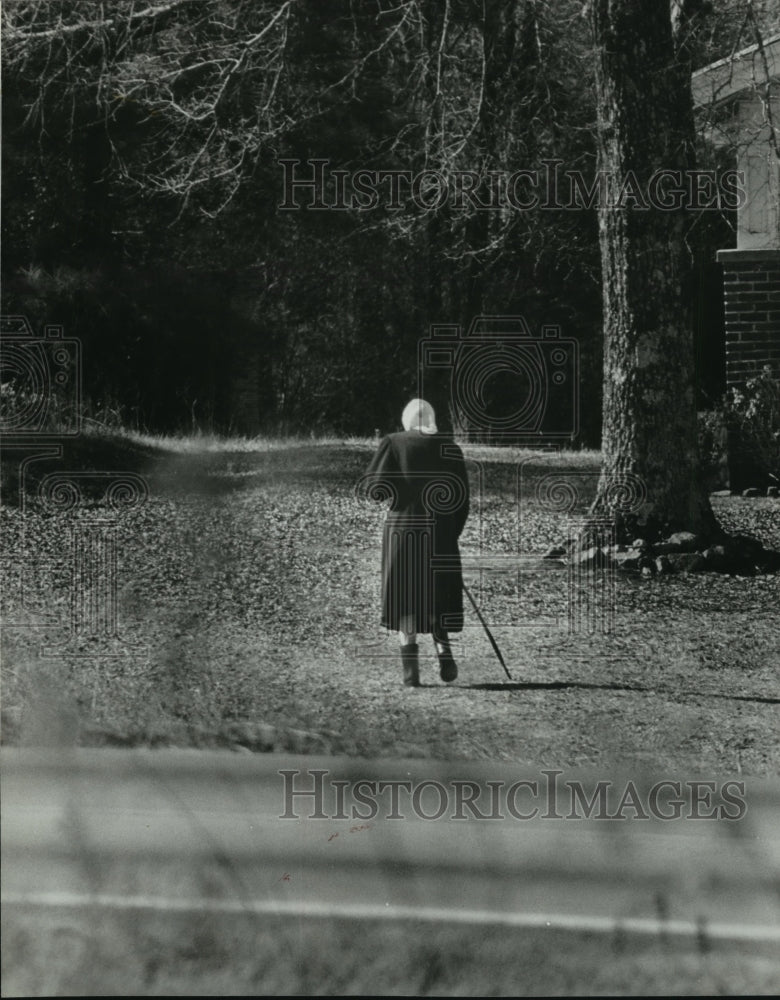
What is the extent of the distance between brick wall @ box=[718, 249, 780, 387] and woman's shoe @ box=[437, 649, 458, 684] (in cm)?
164

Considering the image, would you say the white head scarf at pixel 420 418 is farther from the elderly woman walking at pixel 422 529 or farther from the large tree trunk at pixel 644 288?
the large tree trunk at pixel 644 288

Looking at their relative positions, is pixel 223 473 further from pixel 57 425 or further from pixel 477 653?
pixel 477 653

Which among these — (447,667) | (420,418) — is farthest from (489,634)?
(420,418)

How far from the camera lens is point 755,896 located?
4.25 metres

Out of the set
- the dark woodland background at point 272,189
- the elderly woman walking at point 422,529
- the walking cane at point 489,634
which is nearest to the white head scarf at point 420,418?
the elderly woman walking at point 422,529

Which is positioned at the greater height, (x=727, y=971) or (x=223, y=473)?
(x=223, y=473)

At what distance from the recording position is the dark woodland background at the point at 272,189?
549 cm

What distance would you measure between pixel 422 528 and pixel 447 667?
56cm

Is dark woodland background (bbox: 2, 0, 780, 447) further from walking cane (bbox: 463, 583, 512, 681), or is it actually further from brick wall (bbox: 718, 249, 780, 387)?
walking cane (bbox: 463, 583, 512, 681)

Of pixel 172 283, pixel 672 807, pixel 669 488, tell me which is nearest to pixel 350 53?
pixel 172 283

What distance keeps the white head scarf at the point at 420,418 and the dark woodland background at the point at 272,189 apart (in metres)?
0.20

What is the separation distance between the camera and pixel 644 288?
547 cm

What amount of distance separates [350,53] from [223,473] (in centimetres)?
183

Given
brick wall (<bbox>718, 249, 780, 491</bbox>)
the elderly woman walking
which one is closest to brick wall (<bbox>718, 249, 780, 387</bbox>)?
brick wall (<bbox>718, 249, 780, 491</bbox>)
